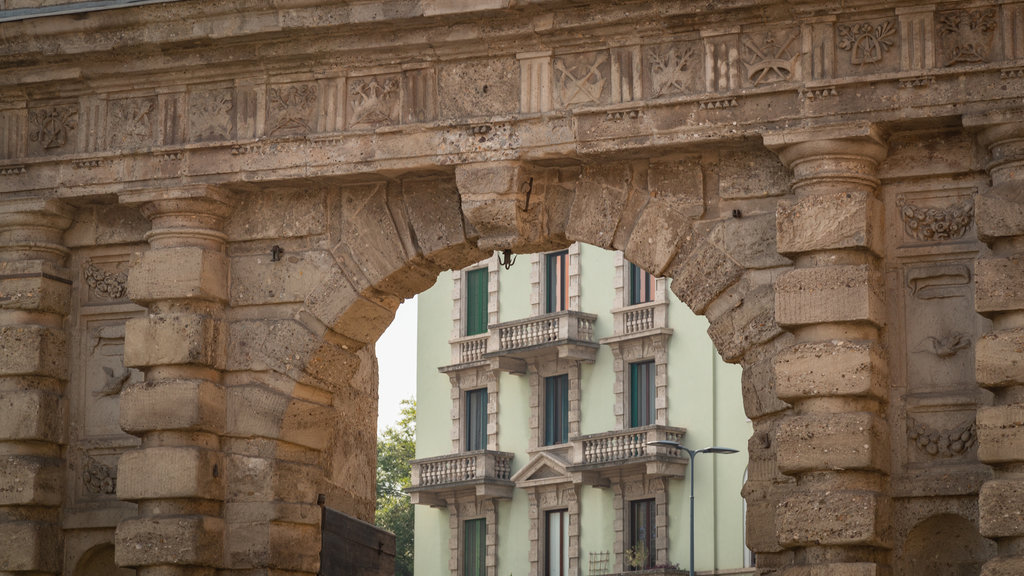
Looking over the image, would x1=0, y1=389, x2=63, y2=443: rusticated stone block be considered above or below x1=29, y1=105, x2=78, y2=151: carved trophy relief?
below

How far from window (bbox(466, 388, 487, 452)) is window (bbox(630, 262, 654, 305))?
3.19m

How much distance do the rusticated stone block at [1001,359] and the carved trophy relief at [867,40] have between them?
1795mm

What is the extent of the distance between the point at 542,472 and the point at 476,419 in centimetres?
210

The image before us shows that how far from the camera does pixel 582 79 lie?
39.1 ft

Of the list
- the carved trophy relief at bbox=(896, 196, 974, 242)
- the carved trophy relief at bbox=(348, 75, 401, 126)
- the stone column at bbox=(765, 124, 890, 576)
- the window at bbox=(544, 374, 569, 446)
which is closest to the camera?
the stone column at bbox=(765, 124, 890, 576)

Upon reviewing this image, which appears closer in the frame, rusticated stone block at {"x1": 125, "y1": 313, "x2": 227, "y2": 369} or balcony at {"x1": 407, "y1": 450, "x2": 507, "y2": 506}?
rusticated stone block at {"x1": 125, "y1": 313, "x2": 227, "y2": 369}

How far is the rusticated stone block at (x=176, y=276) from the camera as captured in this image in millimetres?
12484

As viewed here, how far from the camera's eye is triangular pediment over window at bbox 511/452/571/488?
94.7ft

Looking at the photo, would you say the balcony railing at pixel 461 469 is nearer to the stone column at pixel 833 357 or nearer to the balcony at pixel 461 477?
the balcony at pixel 461 477

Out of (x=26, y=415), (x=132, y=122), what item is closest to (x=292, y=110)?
(x=132, y=122)

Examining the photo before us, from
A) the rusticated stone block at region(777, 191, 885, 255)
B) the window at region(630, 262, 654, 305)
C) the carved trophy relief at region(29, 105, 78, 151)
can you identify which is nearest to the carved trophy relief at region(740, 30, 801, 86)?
the rusticated stone block at region(777, 191, 885, 255)

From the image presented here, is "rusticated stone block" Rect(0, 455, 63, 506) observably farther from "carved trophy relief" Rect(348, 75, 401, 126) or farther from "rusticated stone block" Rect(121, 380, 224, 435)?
"carved trophy relief" Rect(348, 75, 401, 126)

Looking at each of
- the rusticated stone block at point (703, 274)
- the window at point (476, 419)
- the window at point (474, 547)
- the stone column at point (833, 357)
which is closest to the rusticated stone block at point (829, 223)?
the stone column at point (833, 357)

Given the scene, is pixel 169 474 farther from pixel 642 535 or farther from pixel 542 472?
pixel 542 472
